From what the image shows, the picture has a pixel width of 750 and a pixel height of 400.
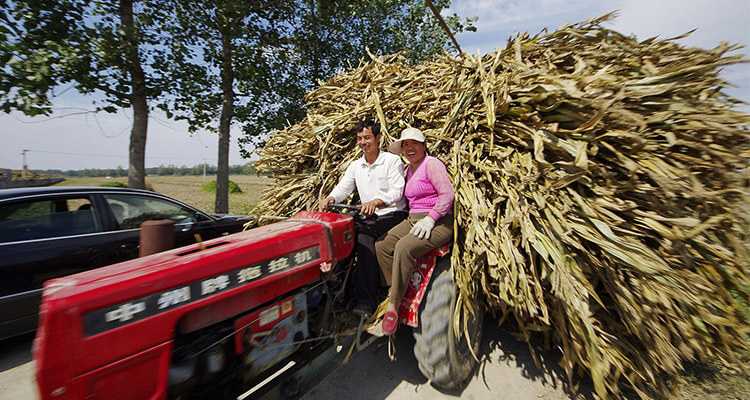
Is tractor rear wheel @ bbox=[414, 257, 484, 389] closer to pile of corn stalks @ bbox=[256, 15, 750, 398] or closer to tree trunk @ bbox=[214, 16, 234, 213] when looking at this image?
pile of corn stalks @ bbox=[256, 15, 750, 398]

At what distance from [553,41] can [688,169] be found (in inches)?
57.6

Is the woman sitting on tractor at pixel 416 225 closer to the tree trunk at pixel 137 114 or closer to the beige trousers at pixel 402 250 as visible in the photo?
the beige trousers at pixel 402 250

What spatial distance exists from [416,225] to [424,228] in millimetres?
66

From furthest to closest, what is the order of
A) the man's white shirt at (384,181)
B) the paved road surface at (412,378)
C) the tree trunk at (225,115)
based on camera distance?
the tree trunk at (225,115) → the man's white shirt at (384,181) → the paved road surface at (412,378)

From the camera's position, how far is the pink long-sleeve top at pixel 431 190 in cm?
251

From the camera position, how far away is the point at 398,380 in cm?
279

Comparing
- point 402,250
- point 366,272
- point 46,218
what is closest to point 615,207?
point 402,250

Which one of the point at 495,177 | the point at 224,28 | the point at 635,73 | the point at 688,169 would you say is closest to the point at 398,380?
the point at 495,177

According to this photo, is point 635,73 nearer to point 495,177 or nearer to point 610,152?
point 610,152

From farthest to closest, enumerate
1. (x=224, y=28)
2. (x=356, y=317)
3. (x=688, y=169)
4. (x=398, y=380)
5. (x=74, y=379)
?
(x=224, y=28)
(x=398, y=380)
(x=356, y=317)
(x=688, y=169)
(x=74, y=379)

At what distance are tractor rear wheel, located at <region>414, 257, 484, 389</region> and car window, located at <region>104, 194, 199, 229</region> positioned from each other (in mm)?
3423

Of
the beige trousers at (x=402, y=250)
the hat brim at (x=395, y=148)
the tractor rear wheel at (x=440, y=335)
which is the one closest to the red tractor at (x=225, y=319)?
the tractor rear wheel at (x=440, y=335)

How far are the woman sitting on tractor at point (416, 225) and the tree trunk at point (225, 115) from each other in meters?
7.08

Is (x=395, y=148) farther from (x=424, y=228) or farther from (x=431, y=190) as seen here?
(x=424, y=228)
